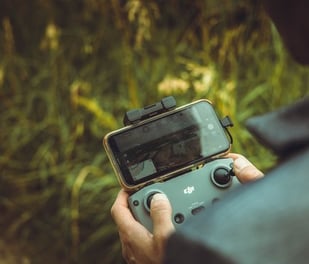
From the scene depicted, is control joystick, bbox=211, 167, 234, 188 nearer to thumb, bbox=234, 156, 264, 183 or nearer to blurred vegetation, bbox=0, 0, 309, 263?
thumb, bbox=234, 156, 264, 183

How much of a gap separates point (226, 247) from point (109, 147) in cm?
76

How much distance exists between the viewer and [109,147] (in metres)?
1.33

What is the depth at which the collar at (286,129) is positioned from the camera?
0.63m

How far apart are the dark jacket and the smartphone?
0.65 m

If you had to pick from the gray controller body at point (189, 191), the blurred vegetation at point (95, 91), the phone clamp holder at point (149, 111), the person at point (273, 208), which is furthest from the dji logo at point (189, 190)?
the blurred vegetation at point (95, 91)

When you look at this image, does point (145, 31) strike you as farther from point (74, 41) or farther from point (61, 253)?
point (61, 253)

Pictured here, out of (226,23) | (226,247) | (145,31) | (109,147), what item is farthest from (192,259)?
(226,23)

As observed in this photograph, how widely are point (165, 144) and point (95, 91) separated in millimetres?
1409

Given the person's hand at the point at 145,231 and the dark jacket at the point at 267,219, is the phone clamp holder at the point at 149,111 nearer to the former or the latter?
the person's hand at the point at 145,231

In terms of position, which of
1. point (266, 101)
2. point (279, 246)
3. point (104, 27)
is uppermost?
point (104, 27)

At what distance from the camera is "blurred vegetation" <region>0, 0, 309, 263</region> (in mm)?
2406

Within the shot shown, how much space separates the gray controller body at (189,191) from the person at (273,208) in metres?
0.52

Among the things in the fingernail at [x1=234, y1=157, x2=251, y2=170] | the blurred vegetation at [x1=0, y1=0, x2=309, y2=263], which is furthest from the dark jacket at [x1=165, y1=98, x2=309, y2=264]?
the blurred vegetation at [x1=0, y1=0, x2=309, y2=263]

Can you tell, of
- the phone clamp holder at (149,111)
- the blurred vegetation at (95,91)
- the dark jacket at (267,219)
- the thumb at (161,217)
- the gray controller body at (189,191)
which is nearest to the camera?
the dark jacket at (267,219)
